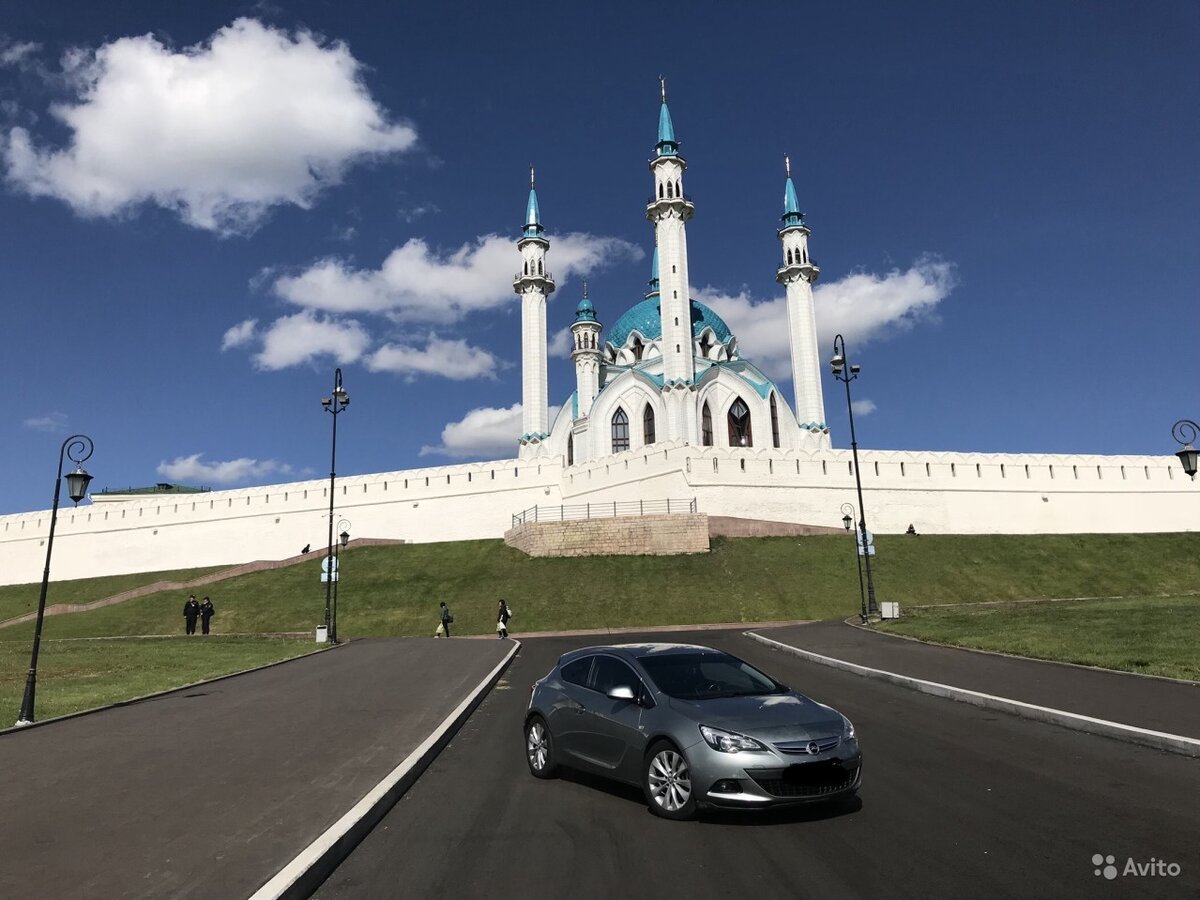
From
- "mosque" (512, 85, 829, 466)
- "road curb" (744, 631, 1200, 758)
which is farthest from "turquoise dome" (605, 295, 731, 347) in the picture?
"road curb" (744, 631, 1200, 758)

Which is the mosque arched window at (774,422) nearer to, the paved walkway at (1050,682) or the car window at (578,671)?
the paved walkway at (1050,682)

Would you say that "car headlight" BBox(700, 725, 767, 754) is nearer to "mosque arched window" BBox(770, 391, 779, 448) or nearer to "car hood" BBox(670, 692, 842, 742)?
"car hood" BBox(670, 692, 842, 742)

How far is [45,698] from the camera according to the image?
45.4 feet

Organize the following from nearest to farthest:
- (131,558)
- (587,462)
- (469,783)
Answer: (469,783) < (587,462) < (131,558)

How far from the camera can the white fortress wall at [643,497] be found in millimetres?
48000

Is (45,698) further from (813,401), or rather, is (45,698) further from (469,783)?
(813,401)

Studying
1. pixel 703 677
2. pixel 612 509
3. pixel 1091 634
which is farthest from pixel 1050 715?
pixel 612 509

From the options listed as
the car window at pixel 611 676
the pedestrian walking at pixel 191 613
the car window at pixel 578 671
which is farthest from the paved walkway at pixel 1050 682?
the pedestrian walking at pixel 191 613

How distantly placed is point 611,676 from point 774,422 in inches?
2239

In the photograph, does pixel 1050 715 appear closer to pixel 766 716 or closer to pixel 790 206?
pixel 766 716

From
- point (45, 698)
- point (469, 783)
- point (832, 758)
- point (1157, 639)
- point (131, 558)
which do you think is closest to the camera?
point (832, 758)

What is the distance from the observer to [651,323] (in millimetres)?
67750

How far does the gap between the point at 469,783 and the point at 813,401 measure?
5653cm

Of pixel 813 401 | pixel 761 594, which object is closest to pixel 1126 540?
pixel 813 401
